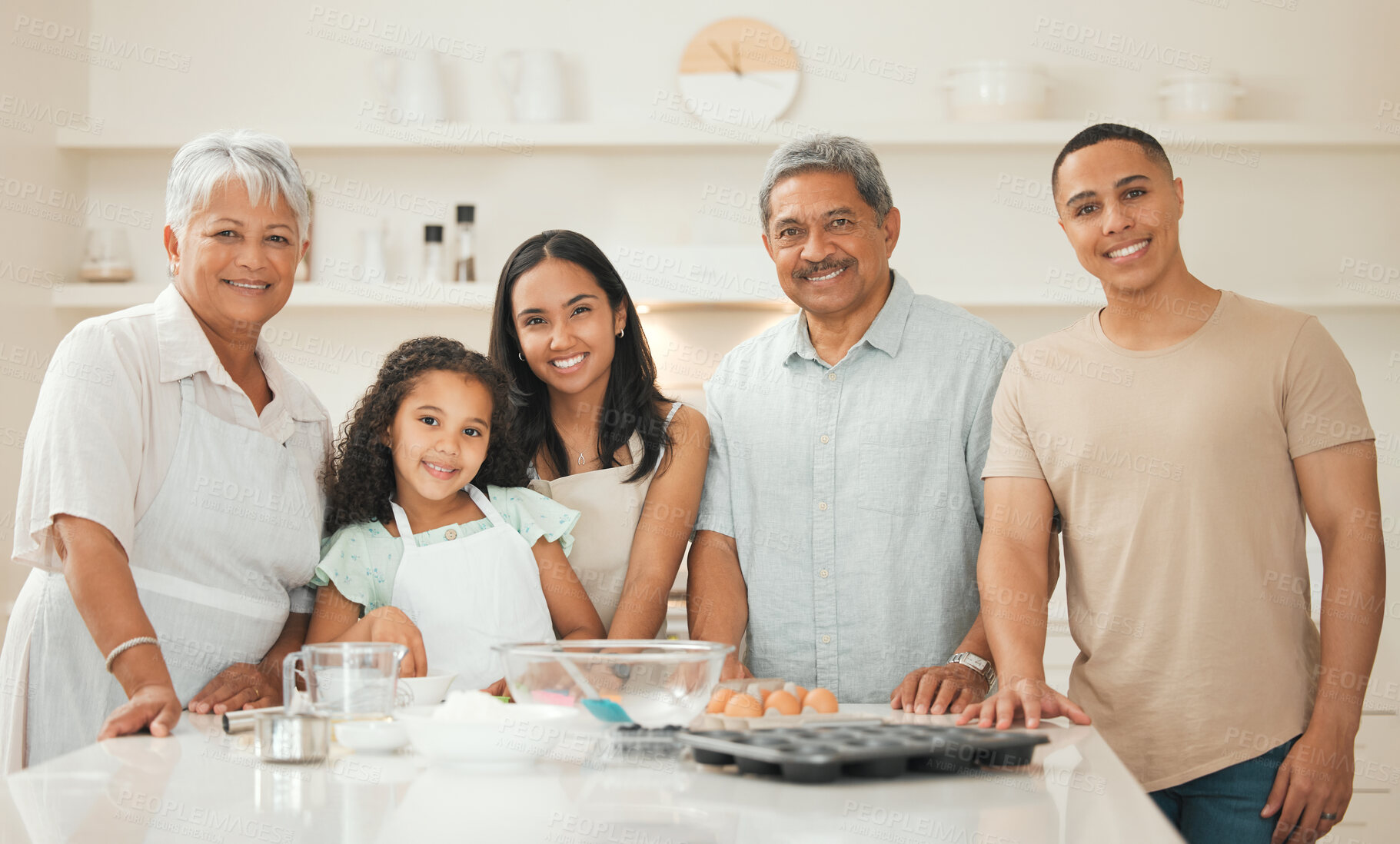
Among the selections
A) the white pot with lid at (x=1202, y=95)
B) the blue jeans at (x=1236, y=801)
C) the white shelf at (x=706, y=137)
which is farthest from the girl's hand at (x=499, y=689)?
the white pot with lid at (x=1202, y=95)

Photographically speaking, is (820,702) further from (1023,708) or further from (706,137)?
(706,137)

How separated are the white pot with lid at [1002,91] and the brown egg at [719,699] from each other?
89.4 inches

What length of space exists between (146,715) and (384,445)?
54 centimetres

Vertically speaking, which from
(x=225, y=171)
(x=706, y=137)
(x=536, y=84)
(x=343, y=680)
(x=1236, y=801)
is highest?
(x=536, y=84)

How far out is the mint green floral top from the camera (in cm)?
144

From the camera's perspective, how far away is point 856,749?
0.78 metres

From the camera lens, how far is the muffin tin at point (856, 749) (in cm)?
78

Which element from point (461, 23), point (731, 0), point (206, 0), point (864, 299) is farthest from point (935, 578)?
point (206, 0)

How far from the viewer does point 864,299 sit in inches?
68.9

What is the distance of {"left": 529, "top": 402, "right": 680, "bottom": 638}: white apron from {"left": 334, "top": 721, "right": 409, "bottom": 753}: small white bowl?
2.40 ft

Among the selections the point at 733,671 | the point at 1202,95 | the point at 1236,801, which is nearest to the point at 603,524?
the point at 733,671

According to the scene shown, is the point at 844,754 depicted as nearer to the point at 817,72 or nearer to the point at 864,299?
the point at 864,299

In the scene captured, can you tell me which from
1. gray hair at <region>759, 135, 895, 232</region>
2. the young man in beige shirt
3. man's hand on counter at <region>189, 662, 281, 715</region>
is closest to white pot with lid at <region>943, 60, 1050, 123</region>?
gray hair at <region>759, 135, 895, 232</region>

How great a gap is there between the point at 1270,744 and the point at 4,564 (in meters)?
2.84
